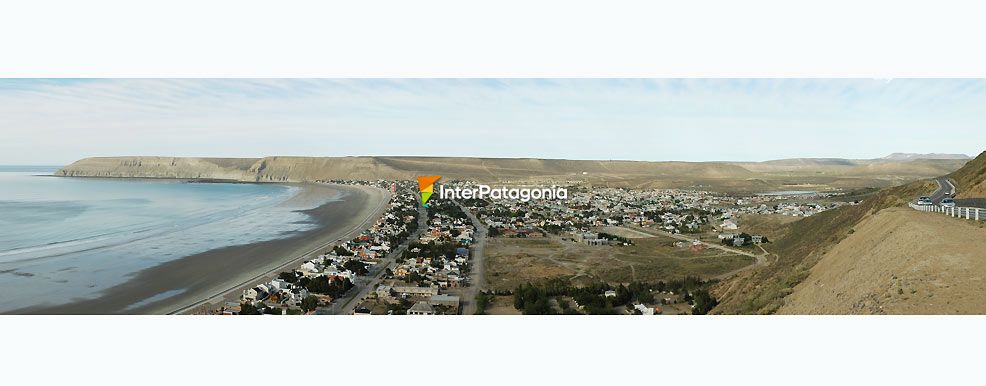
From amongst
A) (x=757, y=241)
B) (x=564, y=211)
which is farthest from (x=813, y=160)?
(x=564, y=211)

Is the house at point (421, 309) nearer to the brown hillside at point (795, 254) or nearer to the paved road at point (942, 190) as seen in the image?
the brown hillside at point (795, 254)

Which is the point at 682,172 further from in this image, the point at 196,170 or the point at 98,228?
the point at 196,170

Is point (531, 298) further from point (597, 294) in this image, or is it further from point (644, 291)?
point (644, 291)

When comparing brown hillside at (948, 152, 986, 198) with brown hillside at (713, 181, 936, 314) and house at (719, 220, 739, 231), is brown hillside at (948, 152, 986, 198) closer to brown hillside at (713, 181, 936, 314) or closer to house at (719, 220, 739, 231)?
brown hillside at (713, 181, 936, 314)

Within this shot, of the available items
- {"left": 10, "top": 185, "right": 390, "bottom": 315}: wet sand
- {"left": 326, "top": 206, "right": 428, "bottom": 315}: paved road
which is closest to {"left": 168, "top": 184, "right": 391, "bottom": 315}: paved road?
{"left": 10, "top": 185, "right": 390, "bottom": 315}: wet sand

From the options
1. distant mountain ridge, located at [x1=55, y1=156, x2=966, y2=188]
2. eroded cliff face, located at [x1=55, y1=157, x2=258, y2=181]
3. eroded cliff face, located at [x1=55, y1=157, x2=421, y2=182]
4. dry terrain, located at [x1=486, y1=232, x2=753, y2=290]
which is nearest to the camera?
dry terrain, located at [x1=486, y1=232, x2=753, y2=290]
